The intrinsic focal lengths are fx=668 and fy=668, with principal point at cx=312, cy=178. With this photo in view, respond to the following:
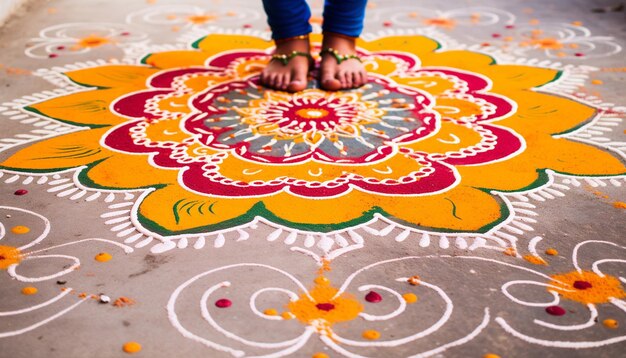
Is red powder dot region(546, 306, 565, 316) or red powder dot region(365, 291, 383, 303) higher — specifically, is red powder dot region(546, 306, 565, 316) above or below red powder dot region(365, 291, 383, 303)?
above

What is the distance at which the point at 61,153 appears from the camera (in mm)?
1309

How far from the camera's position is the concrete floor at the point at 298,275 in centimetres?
80

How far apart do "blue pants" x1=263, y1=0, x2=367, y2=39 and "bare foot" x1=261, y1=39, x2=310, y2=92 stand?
0.03 meters

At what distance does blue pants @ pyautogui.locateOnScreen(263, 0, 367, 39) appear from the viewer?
1.67 metres

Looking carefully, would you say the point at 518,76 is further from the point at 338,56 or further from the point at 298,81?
the point at 298,81

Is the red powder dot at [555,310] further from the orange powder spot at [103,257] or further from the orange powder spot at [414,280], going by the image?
the orange powder spot at [103,257]

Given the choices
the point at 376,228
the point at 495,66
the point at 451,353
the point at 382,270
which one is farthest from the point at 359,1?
the point at 451,353

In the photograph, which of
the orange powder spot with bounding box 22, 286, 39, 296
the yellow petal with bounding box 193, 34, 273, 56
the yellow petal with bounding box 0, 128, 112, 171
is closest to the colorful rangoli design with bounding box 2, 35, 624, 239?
the yellow petal with bounding box 0, 128, 112, 171

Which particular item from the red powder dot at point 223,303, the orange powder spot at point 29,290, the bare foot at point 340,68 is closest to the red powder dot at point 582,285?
the red powder dot at point 223,303

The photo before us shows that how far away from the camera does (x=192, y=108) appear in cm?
155

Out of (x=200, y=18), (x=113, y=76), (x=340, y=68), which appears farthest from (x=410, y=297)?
(x=200, y=18)

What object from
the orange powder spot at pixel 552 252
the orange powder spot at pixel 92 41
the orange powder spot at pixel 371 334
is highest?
the orange powder spot at pixel 92 41

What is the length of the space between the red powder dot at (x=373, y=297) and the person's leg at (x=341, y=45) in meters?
0.84

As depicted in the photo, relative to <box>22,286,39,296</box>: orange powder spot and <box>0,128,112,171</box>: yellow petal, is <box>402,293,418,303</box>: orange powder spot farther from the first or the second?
<box>0,128,112,171</box>: yellow petal
